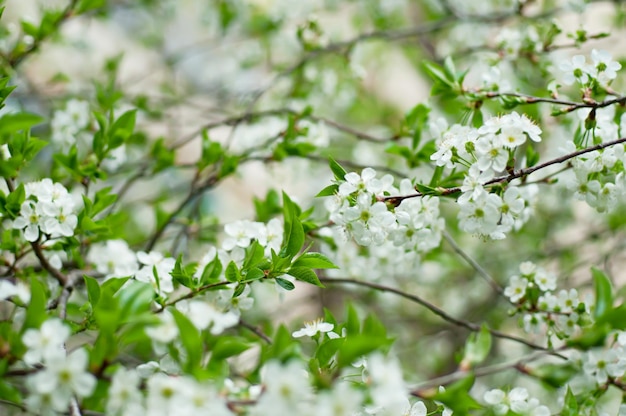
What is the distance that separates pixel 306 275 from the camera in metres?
0.97

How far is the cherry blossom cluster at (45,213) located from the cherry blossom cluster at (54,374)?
34 centimetres

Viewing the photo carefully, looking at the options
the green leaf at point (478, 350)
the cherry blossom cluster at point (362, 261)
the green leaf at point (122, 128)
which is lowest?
the cherry blossom cluster at point (362, 261)

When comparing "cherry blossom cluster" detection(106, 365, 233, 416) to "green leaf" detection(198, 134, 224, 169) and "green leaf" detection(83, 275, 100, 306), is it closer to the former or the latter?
"green leaf" detection(83, 275, 100, 306)

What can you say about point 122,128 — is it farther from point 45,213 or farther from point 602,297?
point 602,297

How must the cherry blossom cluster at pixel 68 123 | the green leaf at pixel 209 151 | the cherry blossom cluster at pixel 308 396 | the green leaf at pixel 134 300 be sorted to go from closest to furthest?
the cherry blossom cluster at pixel 308 396, the green leaf at pixel 134 300, the green leaf at pixel 209 151, the cherry blossom cluster at pixel 68 123

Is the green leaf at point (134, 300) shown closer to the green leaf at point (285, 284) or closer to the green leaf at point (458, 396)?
the green leaf at point (285, 284)

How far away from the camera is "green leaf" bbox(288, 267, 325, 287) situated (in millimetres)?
966

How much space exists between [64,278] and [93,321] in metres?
0.25

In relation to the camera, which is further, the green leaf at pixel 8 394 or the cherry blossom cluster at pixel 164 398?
the green leaf at pixel 8 394

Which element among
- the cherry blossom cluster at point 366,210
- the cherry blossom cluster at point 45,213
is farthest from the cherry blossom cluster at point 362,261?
the cherry blossom cluster at point 45,213

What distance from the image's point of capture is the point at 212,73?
3014 millimetres

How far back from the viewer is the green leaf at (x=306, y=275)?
0.97 metres

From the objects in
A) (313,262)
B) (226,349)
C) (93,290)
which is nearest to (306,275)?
(313,262)

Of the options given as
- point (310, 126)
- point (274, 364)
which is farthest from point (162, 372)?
point (310, 126)
